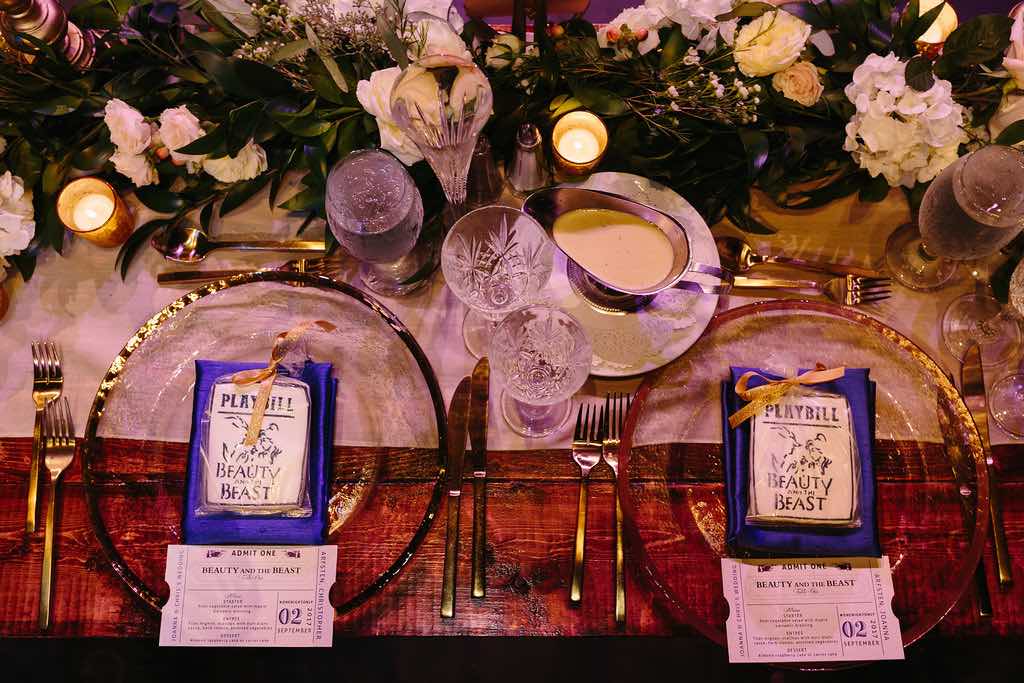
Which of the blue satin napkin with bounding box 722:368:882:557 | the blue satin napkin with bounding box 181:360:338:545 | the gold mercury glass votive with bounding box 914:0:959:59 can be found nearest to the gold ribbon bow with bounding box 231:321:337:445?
the blue satin napkin with bounding box 181:360:338:545

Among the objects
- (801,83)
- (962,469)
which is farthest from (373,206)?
(962,469)

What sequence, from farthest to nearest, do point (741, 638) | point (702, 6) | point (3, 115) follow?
point (3, 115) → point (702, 6) → point (741, 638)

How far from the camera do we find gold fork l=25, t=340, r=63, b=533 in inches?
37.1

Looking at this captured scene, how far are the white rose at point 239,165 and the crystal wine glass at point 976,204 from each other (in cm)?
102

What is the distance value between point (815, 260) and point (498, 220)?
0.54 metres

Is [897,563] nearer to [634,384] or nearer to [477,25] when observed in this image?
[634,384]

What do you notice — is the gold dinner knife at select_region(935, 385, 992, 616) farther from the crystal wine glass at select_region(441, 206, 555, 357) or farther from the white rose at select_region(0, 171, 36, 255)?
the white rose at select_region(0, 171, 36, 255)

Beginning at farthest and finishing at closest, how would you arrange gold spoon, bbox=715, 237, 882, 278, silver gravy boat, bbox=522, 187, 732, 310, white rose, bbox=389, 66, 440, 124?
gold spoon, bbox=715, 237, 882, 278, silver gravy boat, bbox=522, 187, 732, 310, white rose, bbox=389, 66, 440, 124

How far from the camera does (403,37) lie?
886 millimetres

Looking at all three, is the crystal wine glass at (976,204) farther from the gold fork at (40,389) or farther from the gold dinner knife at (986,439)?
the gold fork at (40,389)

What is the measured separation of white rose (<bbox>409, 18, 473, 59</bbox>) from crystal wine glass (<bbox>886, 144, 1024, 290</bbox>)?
69 centimetres

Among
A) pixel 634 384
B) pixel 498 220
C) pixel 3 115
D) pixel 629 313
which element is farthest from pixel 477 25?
pixel 3 115

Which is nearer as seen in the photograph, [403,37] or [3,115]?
[403,37]

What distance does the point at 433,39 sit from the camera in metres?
0.88
